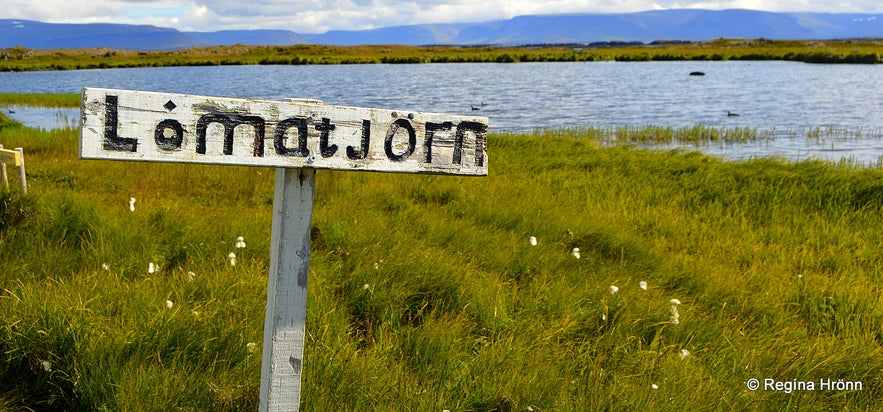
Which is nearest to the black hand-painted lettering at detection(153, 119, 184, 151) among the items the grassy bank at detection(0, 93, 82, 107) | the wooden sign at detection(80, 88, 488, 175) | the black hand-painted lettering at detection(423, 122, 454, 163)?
the wooden sign at detection(80, 88, 488, 175)

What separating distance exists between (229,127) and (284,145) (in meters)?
0.18

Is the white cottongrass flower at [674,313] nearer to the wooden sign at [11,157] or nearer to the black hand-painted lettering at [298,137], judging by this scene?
the black hand-painted lettering at [298,137]

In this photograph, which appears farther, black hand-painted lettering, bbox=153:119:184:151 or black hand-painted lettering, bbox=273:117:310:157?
black hand-painted lettering, bbox=273:117:310:157

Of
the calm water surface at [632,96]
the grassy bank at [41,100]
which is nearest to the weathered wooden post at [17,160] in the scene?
the calm water surface at [632,96]

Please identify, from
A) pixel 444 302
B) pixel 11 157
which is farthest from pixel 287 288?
pixel 11 157

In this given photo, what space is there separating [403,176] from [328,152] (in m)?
6.07

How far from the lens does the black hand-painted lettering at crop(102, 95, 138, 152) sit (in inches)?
81.3

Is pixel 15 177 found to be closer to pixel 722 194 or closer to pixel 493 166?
pixel 493 166

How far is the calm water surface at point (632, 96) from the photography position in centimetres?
2105

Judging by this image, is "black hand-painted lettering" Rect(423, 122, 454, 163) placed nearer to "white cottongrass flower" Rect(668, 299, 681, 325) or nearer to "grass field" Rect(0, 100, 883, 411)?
"grass field" Rect(0, 100, 883, 411)

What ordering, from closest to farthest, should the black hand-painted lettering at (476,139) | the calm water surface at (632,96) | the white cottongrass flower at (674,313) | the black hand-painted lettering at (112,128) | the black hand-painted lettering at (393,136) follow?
the black hand-painted lettering at (112,128)
the black hand-painted lettering at (393,136)
the black hand-painted lettering at (476,139)
the white cottongrass flower at (674,313)
the calm water surface at (632,96)

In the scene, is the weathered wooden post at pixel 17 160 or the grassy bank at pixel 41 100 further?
the grassy bank at pixel 41 100

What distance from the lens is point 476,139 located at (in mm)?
2604

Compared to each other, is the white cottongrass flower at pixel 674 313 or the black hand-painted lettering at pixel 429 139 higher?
the black hand-painted lettering at pixel 429 139
